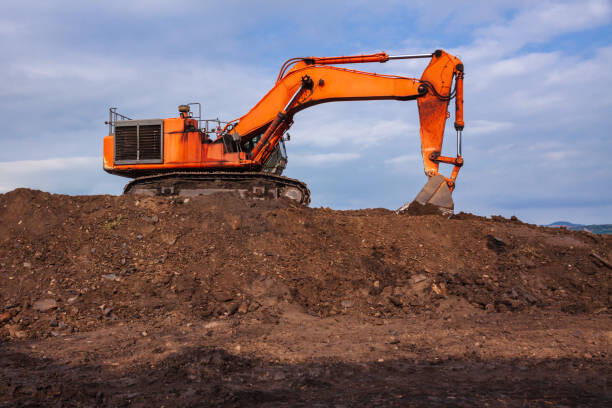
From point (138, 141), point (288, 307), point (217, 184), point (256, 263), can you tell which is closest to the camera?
point (288, 307)

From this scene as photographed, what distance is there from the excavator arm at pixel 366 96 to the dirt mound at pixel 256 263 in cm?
164

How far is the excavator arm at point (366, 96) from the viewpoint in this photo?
12367 mm

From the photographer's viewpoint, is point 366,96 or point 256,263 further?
point 366,96

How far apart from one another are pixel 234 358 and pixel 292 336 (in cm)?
141

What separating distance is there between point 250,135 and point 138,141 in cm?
298

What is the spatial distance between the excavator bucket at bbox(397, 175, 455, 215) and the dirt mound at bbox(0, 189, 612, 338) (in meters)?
0.90

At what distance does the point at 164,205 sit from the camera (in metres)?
11.4

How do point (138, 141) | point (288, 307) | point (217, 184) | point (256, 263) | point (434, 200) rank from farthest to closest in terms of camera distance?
1. point (138, 141)
2. point (217, 184)
3. point (434, 200)
4. point (256, 263)
5. point (288, 307)

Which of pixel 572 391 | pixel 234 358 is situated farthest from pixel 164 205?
pixel 572 391

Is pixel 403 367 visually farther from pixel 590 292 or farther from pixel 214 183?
pixel 214 183

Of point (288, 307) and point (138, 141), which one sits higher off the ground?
point (138, 141)

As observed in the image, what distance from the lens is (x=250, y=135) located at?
14.0 metres

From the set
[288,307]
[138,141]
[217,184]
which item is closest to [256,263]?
[288,307]

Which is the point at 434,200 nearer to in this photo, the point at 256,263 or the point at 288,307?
the point at 256,263
